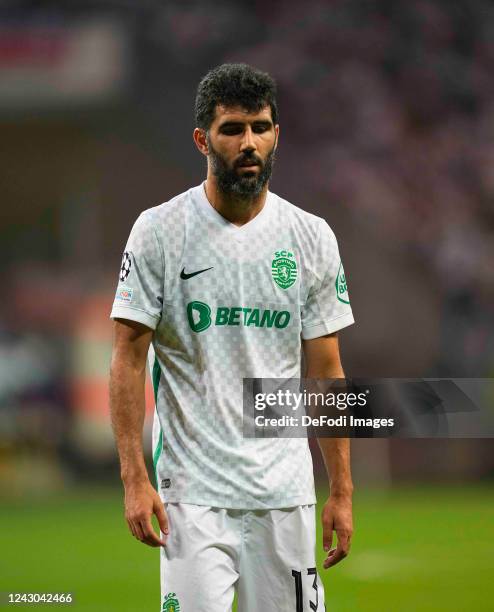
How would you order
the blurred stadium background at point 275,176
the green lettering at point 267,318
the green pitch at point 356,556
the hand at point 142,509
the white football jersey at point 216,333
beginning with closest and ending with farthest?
the hand at point 142,509
the white football jersey at point 216,333
the green lettering at point 267,318
the green pitch at point 356,556
the blurred stadium background at point 275,176

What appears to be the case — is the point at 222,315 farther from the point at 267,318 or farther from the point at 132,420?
the point at 132,420

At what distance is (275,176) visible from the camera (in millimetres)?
18078

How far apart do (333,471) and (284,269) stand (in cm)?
64

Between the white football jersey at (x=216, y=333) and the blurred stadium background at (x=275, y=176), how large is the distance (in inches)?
397

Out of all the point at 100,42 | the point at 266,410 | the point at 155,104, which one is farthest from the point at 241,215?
the point at 155,104

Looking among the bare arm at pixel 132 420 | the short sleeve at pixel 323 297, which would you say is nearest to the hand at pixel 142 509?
the bare arm at pixel 132 420

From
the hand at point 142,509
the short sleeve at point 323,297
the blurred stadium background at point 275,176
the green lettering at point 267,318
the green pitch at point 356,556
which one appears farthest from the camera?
the blurred stadium background at point 275,176

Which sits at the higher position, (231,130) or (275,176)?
(275,176)

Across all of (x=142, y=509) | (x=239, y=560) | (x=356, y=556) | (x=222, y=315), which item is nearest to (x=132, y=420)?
(x=142, y=509)

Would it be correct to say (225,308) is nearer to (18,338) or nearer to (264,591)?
(264,591)

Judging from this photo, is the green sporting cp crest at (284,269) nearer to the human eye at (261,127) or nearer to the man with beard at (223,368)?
the man with beard at (223,368)

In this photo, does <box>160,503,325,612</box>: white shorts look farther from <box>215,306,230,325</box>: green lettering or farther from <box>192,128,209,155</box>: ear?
<box>192,128,209,155</box>: ear

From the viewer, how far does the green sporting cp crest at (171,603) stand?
10.9 feet

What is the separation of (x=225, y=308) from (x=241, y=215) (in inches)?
12.0
